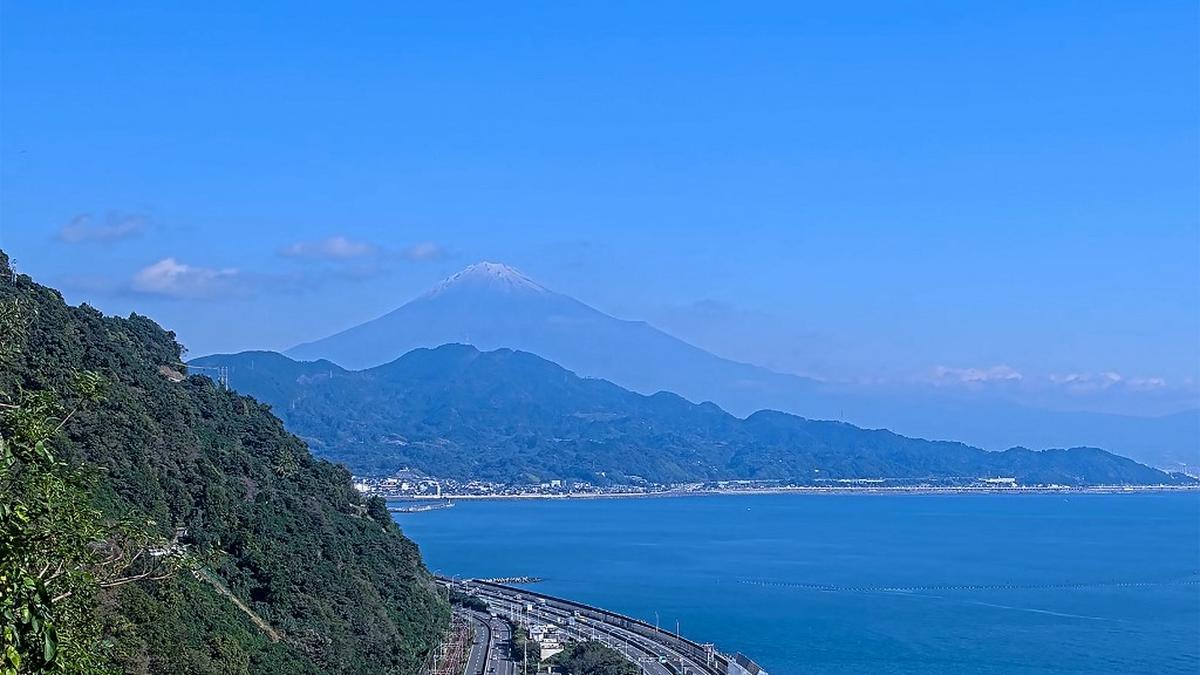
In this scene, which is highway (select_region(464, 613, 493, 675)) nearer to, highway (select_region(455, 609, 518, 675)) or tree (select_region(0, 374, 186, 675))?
highway (select_region(455, 609, 518, 675))

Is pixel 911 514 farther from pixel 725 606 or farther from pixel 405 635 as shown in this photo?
pixel 405 635

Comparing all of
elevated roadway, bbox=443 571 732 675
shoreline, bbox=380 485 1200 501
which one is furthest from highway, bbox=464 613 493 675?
shoreline, bbox=380 485 1200 501

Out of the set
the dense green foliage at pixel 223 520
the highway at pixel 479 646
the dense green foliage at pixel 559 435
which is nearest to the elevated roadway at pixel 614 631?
the highway at pixel 479 646

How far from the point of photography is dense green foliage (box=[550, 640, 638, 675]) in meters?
22.4

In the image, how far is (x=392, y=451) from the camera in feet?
365

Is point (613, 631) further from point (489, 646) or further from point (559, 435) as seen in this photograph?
point (559, 435)

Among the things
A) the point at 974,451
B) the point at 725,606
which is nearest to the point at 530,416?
the point at 974,451

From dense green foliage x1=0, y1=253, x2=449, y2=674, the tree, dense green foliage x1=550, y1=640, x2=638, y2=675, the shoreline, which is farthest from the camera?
the shoreline

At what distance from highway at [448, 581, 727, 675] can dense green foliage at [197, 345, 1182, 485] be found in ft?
218

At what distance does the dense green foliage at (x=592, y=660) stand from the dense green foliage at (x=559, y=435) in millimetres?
76857

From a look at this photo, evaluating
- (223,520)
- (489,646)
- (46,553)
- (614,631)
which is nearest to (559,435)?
(614,631)

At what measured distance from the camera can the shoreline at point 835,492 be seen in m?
87.6

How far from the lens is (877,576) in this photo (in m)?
43.2

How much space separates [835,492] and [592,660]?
84400 millimetres
